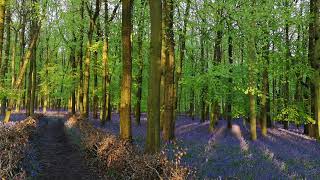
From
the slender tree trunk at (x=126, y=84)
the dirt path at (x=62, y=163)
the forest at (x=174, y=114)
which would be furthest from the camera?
the slender tree trunk at (x=126, y=84)

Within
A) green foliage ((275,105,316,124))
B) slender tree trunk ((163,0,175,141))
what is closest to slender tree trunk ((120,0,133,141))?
slender tree trunk ((163,0,175,141))

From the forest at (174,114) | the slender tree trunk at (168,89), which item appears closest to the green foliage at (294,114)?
the forest at (174,114)

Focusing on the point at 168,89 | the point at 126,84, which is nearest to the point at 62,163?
the point at 126,84

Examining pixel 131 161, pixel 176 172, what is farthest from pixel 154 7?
pixel 176 172

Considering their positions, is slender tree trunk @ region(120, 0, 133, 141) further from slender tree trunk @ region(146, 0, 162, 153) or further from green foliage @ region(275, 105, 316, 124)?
green foliage @ region(275, 105, 316, 124)

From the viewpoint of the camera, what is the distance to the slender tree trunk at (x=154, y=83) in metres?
10.5

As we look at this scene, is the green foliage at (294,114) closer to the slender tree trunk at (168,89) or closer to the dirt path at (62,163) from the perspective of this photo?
the slender tree trunk at (168,89)

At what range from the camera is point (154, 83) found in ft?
34.7

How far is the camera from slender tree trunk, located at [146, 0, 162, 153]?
1052cm

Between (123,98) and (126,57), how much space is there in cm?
140

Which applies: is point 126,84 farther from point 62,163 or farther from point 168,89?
point 168,89

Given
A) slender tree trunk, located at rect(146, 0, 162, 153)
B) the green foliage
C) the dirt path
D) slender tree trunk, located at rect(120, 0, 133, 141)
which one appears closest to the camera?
slender tree trunk, located at rect(146, 0, 162, 153)

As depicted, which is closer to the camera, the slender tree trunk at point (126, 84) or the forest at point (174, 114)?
the forest at point (174, 114)

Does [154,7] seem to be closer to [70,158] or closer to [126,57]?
[126,57]
